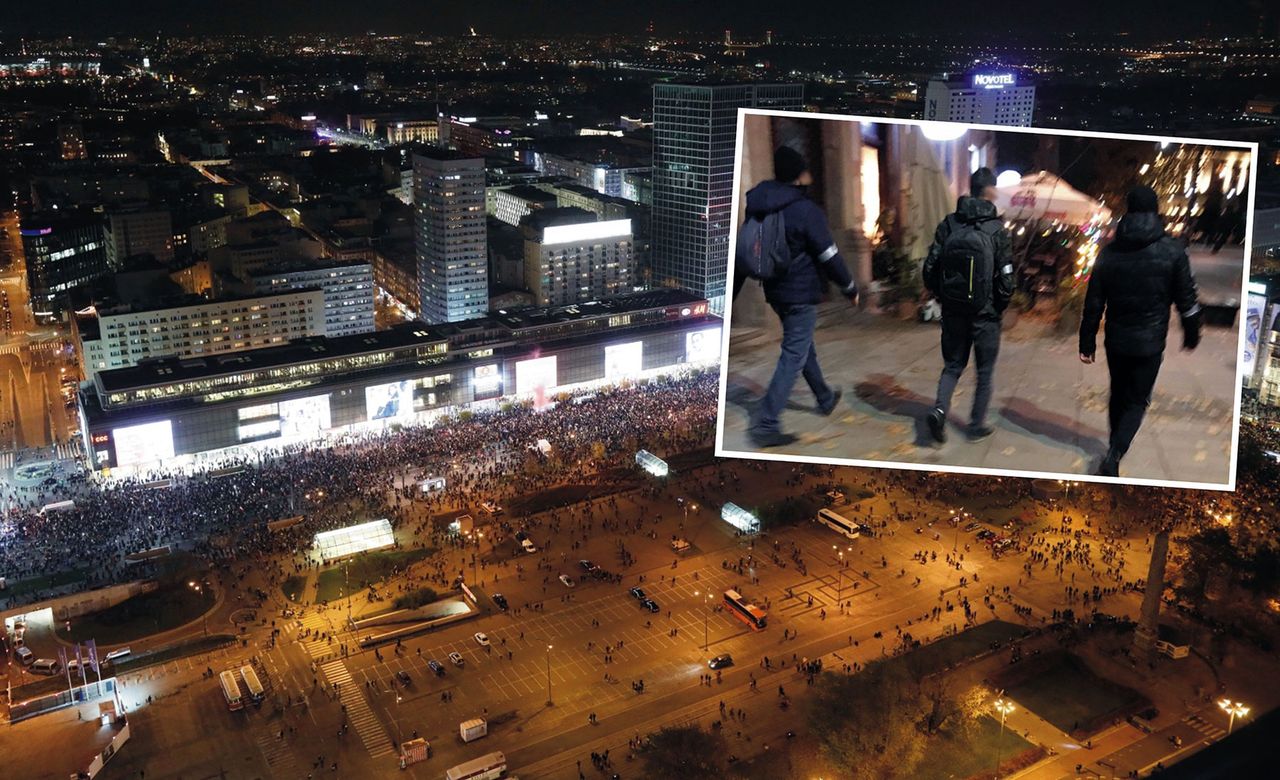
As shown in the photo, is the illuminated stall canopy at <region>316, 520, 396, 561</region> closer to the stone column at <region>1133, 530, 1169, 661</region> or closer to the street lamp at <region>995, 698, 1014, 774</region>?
the street lamp at <region>995, 698, 1014, 774</region>

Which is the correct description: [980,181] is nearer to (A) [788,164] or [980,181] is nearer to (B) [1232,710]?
(A) [788,164]

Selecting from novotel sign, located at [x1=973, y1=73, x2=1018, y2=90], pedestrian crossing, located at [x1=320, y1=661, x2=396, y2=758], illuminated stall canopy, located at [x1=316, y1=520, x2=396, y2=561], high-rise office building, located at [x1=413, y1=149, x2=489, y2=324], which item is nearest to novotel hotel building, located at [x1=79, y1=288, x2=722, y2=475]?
high-rise office building, located at [x1=413, y1=149, x2=489, y2=324]

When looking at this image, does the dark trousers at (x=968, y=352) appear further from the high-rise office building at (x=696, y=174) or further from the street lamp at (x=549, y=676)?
the high-rise office building at (x=696, y=174)

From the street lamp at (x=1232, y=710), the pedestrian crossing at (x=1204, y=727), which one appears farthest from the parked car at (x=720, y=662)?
the street lamp at (x=1232, y=710)

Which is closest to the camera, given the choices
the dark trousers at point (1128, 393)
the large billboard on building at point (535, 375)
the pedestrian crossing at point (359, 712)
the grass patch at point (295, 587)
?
the dark trousers at point (1128, 393)

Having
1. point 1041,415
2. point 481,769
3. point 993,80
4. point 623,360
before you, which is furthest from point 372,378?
point 993,80

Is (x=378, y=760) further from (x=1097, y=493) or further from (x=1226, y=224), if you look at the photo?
(x=1097, y=493)

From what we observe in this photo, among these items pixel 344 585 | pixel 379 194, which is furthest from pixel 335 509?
pixel 379 194
